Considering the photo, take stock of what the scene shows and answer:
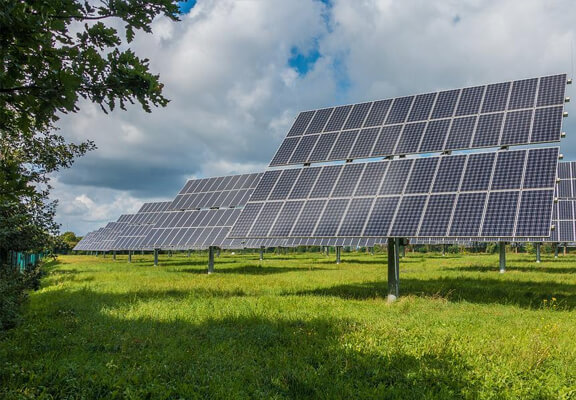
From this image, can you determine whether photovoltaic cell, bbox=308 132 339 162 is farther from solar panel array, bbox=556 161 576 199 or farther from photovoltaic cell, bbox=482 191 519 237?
solar panel array, bbox=556 161 576 199

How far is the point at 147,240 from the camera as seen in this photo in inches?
1350

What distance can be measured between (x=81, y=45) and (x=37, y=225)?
10039mm

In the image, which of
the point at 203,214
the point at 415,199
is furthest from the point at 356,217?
the point at 203,214

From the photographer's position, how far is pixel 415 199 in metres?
14.7

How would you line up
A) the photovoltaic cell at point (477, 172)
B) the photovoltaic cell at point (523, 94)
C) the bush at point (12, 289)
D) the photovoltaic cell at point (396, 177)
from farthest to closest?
1. the photovoltaic cell at point (523, 94)
2. the photovoltaic cell at point (396, 177)
3. the photovoltaic cell at point (477, 172)
4. the bush at point (12, 289)

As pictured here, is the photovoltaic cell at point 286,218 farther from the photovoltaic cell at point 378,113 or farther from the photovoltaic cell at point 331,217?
the photovoltaic cell at point 378,113

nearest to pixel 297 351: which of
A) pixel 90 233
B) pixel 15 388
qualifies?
pixel 15 388

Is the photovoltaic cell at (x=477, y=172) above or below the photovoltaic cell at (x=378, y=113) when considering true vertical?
below

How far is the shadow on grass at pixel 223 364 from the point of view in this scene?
23.8 feet

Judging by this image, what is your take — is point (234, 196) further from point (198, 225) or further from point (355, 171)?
point (355, 171)

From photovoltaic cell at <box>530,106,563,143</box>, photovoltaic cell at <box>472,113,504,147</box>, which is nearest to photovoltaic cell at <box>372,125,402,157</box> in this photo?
photovoltaic cell at <box>472,113,504,147</box>

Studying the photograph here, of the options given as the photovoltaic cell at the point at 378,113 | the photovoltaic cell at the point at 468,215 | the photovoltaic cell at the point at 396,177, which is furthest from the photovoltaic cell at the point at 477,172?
the photovoltaic cell at the point at 378,113

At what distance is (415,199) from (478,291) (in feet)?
18.0

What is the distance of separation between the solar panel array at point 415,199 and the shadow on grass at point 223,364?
14.4 feet
